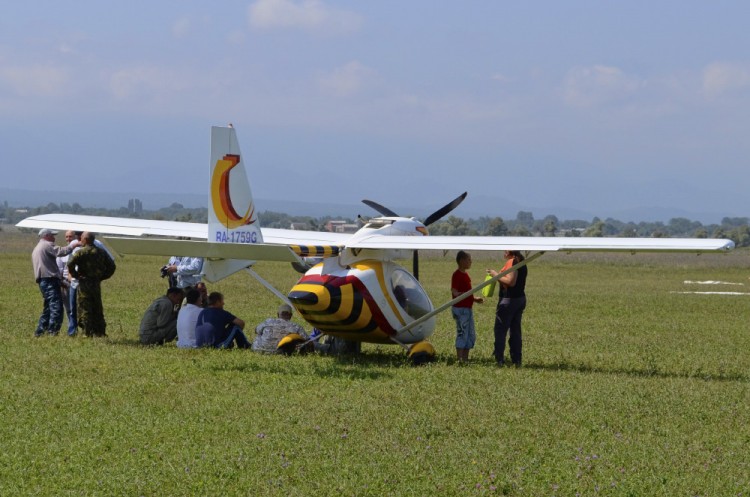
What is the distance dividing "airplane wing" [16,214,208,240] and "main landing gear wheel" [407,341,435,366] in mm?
4352

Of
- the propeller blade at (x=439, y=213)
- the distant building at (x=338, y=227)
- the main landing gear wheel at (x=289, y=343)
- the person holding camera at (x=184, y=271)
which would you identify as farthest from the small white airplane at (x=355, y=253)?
the distant building at (x=338, y=227)

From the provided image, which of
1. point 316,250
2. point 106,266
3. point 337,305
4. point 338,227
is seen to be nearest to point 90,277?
point 106,266

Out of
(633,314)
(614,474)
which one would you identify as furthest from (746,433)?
(633,314)

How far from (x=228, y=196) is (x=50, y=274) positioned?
4082 mm

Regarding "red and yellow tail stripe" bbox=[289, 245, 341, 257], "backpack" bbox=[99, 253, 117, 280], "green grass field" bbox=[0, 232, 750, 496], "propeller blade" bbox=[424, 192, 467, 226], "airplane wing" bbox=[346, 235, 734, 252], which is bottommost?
"green grass field" bbox=[0, 232, 750, 496]

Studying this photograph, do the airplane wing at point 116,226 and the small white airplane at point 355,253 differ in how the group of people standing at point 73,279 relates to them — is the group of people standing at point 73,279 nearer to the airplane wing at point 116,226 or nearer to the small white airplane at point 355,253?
the airplane wing at point 116,226

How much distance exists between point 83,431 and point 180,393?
2.09 m

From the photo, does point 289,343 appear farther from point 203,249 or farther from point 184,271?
point 184,271

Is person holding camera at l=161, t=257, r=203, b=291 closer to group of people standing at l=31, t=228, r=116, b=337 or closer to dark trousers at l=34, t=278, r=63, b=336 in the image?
group of people standing at l=31, t=228, r=116, b=337

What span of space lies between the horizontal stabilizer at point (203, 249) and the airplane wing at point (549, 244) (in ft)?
5.59

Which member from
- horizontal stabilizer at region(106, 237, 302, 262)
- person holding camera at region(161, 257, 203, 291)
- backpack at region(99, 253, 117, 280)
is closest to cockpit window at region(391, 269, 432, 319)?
horizontal stabilizer at region(106, 237, 302, 262)

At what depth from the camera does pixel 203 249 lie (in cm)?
1297

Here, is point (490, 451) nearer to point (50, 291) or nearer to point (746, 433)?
point (746, 433)

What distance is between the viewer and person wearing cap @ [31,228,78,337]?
16797mm
